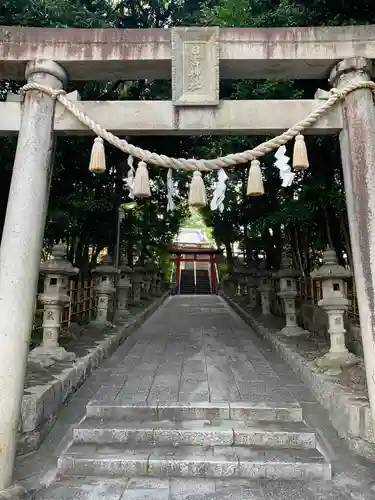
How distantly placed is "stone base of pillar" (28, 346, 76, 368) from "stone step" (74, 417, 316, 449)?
1838 mm

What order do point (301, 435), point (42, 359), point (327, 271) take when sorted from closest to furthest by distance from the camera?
1. point (301, 435)
2. point (42, 359)
3. point (327, 271)

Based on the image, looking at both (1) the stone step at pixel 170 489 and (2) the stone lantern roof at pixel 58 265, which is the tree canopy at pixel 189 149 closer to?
(2) the stone lantern roof at pixel 58 265

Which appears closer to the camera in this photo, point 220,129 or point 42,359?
point 220,129

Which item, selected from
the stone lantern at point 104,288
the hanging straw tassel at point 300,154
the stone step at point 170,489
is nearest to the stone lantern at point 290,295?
the stone lantern at point 104,288

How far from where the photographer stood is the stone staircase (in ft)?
12.5

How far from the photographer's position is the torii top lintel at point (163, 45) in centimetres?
418

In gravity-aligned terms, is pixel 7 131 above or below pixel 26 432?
above

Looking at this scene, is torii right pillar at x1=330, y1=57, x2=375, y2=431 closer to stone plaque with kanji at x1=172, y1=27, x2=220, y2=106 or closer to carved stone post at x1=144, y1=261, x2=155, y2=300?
stone plaque with kanji at x1=172, y1=27, x2=220, y2=106

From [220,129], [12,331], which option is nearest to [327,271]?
[220,129]

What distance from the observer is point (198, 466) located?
150 inches

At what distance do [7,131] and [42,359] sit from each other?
348 cm

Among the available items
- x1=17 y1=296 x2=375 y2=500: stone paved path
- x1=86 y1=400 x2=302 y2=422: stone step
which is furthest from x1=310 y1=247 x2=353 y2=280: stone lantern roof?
x1=86 y1=400 x2=302 y2=422: stone step

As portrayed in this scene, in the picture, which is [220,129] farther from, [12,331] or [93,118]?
[12,331]

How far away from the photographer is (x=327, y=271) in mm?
6516
